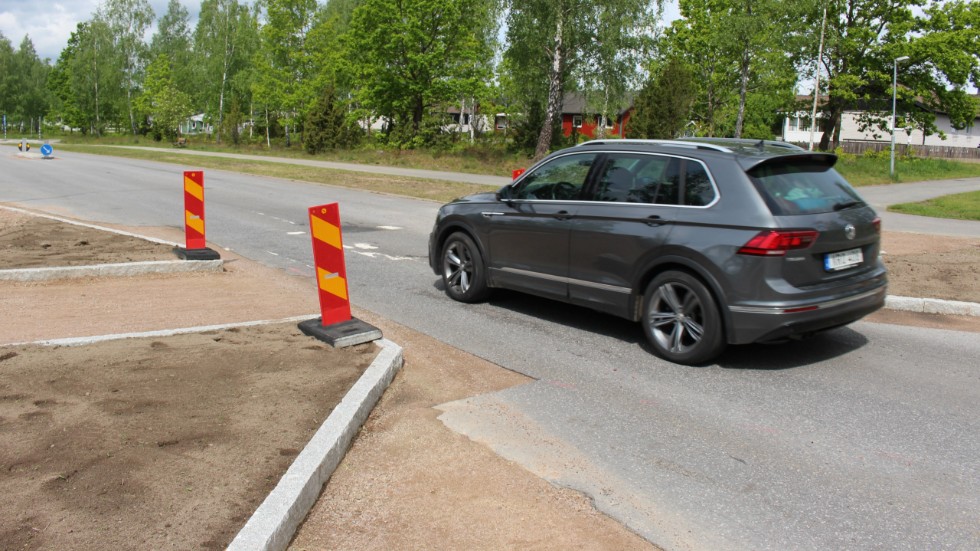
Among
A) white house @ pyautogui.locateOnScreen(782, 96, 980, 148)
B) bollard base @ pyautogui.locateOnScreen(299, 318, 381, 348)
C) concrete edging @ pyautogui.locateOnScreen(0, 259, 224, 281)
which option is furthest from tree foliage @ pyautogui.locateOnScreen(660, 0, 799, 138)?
bollard base @ pyautogui.locateOnScreen(299, 318, 381, 348)

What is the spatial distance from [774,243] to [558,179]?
90.0 inches

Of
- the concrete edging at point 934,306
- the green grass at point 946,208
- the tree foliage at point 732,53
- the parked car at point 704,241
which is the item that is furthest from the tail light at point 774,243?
the tree foliage at point 732,53

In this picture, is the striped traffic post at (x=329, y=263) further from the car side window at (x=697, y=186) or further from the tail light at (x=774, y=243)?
the tail light at (x=774, y=243)

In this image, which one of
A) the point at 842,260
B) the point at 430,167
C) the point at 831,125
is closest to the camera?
the point at 842,260

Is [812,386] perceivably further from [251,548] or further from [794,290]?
[251,548]

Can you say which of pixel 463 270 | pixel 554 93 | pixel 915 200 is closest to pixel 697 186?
pixel 463 270

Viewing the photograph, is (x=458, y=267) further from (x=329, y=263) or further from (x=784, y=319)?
(x=784, y=319)

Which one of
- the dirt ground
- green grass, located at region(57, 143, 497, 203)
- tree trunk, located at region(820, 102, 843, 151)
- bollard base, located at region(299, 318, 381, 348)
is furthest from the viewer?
tree trunk, located at region(820, 102, 843, 151)

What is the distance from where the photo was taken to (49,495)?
11.8 ft

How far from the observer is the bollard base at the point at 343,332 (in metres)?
6.27

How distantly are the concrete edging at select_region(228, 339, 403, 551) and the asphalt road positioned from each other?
0.60 m

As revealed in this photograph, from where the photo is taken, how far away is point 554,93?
34.7 metres

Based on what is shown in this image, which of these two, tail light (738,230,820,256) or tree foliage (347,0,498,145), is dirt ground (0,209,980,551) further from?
tree foliage (347,0,498,145)

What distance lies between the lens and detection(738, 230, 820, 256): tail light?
18.8ft
